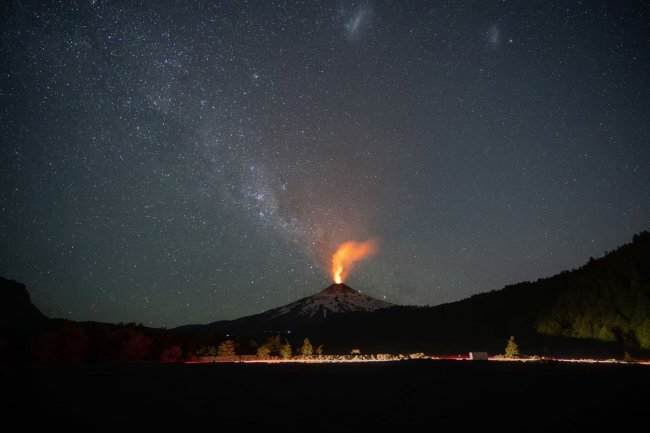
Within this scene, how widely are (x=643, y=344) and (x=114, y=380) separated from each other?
38.8 metres

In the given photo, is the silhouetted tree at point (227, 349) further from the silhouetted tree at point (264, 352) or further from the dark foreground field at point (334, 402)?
the dark foreground field at point (334, 402)

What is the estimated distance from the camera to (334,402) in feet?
46.4

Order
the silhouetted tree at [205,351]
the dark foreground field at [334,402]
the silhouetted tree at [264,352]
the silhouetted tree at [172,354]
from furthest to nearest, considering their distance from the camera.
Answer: the silhouetted tree at [264,352], the silhouetted tree at [205,351], the silhouetted tree at [172,354], the dark foreground field at [334,402]

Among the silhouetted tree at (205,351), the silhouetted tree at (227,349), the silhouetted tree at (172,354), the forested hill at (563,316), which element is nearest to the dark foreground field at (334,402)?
the forested hill at (563,316)

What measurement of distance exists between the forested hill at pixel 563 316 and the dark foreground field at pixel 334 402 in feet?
63.6

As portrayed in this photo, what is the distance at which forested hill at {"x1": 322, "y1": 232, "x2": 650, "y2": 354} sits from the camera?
3900 cm

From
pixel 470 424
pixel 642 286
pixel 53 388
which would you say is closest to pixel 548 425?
pixel 470 424

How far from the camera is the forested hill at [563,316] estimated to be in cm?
3900

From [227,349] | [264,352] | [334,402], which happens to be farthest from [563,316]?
[334,402]

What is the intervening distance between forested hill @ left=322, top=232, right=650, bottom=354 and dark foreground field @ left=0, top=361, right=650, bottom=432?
19.4 m

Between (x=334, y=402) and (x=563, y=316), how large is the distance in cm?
4401

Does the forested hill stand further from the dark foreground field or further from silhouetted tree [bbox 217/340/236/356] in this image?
silhouetted tree [bbox 217/340/236/356]

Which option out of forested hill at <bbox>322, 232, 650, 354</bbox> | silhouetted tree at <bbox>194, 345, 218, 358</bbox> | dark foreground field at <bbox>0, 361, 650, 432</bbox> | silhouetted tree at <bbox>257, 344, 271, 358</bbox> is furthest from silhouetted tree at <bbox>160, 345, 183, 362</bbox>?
forested hill at <bbox>322, 232, 650, 354</bbox>

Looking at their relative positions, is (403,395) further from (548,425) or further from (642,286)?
(642,286)
